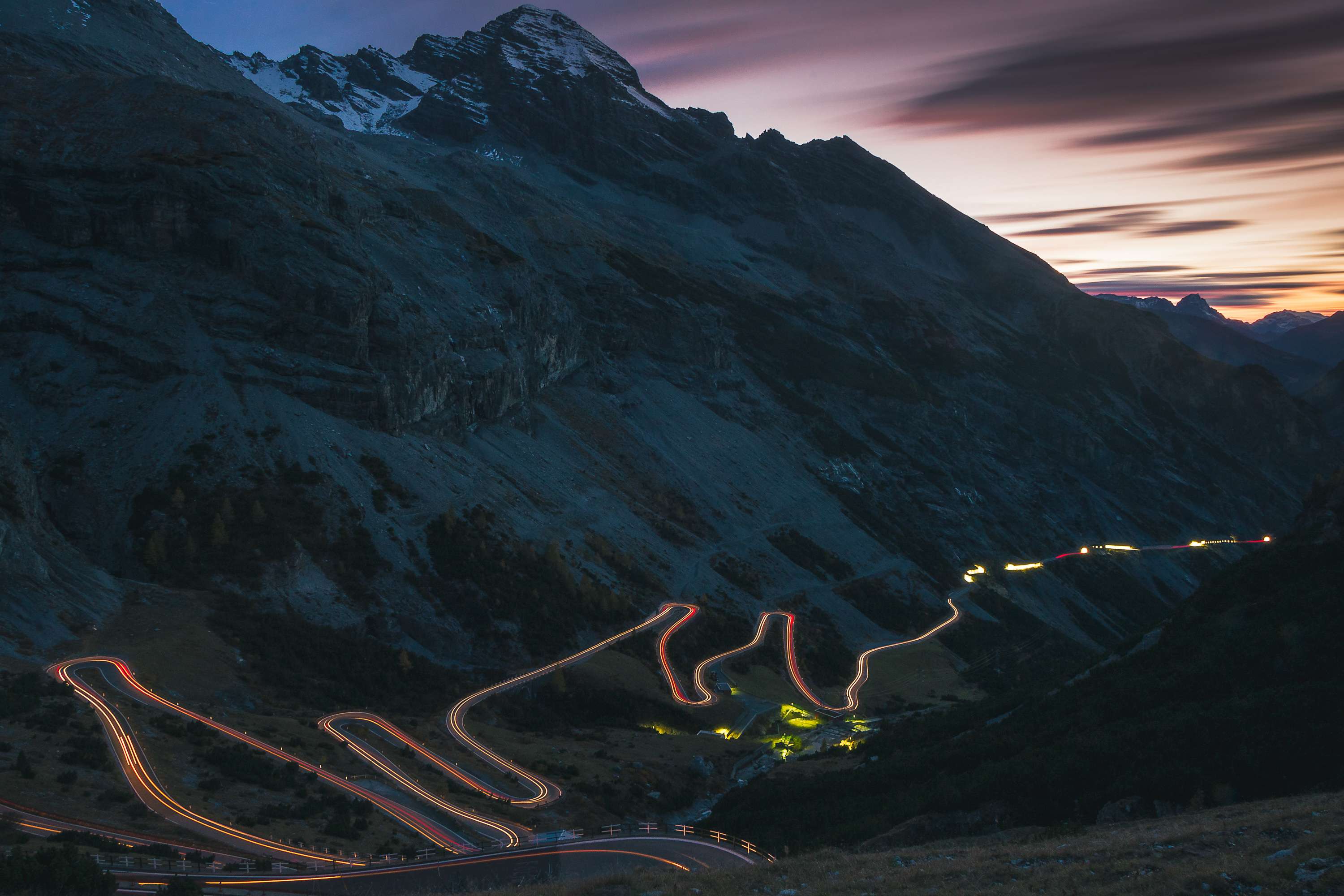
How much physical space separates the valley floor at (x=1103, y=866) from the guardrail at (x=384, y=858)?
318 inches

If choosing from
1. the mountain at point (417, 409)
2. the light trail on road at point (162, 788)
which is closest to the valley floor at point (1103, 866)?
the light trail on road at point (162, 788)

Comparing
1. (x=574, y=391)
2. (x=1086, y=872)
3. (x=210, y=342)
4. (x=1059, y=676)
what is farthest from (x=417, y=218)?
(x=1086, y=872)

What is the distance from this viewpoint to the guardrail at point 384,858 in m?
25.8

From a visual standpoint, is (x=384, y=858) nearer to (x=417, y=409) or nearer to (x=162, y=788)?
(x=162, y=788)

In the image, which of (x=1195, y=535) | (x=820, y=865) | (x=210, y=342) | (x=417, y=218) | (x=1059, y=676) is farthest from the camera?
(x=1195, y=535)

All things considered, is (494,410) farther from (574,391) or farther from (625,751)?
(625,751)

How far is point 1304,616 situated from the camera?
34.3 m

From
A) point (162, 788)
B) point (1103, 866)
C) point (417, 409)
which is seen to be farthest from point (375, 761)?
point (417, 409)

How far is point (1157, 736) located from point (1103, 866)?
12.1 m

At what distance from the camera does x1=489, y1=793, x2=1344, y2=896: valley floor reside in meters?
17.3

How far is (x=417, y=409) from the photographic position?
83.4 m

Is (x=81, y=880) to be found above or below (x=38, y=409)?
below

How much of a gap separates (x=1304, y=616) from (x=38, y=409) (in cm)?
7637

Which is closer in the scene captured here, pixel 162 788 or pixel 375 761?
pixel 162 788
